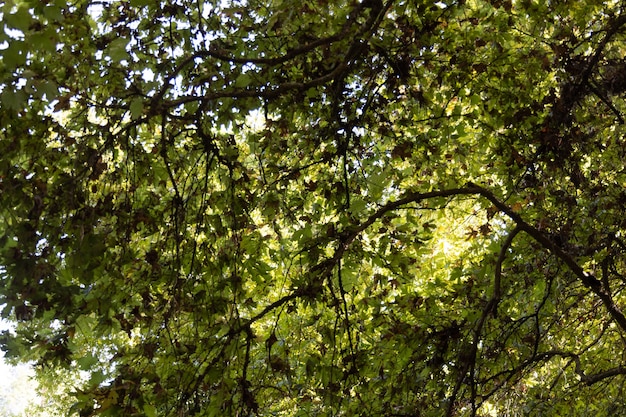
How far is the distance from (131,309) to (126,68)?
1.41 m

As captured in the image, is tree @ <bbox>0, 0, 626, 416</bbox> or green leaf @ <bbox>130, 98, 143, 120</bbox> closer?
green leaf @ <bbox>130, 98, 143, 120</bbox>

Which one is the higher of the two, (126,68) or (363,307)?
(126,68)

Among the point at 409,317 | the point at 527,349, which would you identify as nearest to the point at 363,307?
the point at 409,317

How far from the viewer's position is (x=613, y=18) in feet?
13.2

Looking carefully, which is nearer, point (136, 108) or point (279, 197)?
point (136, 108)

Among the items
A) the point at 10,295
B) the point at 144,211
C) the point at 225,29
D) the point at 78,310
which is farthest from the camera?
Answer: the point at 225,29

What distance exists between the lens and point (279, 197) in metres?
4.14

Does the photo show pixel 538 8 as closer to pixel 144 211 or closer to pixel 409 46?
pixel 409 46

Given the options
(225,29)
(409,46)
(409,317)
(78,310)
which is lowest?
(78,310)

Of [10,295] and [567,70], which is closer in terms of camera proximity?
[10,295]

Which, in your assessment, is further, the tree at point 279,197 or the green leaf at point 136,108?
the tree at point 279,197

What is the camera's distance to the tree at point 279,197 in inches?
112

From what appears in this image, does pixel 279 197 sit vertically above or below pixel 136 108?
above

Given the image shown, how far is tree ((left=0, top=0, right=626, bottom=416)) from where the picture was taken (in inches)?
112
